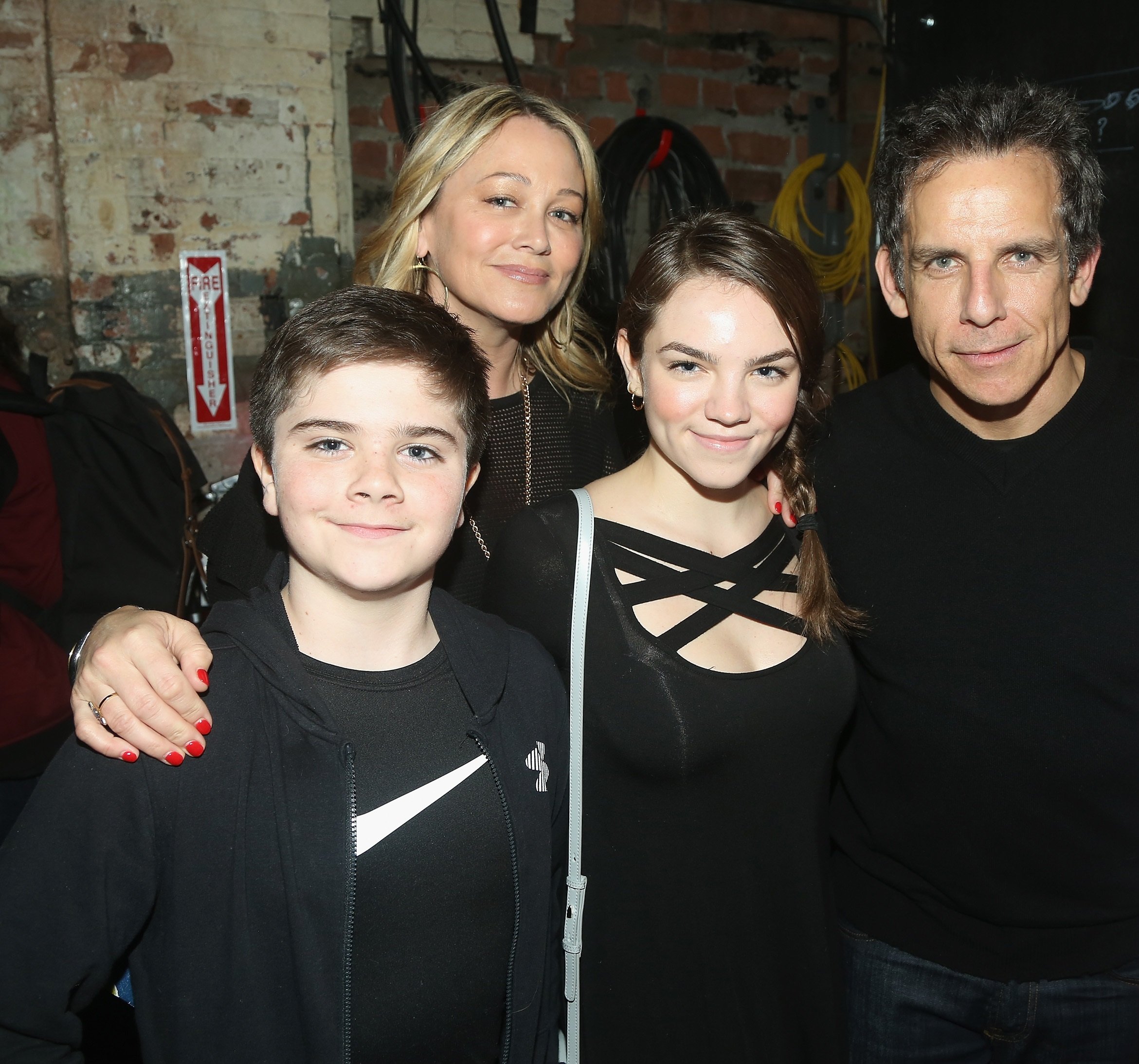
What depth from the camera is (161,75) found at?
8.33 feet

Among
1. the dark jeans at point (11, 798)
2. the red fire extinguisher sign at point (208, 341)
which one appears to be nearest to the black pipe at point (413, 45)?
the red fire extinguisher sign at point (208, 341)

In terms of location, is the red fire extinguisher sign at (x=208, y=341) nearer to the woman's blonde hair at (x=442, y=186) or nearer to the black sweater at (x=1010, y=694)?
the woman's blonde hair at (x=442, y=186)

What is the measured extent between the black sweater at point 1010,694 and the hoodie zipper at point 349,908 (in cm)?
87

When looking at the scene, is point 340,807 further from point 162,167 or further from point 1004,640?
point 162,167

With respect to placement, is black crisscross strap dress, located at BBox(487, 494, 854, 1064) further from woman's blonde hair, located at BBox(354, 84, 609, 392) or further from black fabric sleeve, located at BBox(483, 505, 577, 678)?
woman's blonde hair, located at BBox(354, 84, 609, 392)

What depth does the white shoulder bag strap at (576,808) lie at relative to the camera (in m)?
1.34

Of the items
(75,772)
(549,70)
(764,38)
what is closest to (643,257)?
(75,772)

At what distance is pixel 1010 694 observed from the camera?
1.45m

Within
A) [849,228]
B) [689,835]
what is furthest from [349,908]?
[849,228]

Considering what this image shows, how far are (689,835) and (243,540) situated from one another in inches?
35.0

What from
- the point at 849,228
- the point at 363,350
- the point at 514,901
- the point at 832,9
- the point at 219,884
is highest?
the point at 832,9

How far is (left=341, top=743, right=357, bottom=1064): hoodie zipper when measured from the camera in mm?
1117

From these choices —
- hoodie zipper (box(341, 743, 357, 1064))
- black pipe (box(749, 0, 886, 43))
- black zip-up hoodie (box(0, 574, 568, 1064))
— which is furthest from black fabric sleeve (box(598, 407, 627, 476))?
Answer: black pipe (box(749, 0, 886, 43))

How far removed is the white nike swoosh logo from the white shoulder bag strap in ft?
0.58
